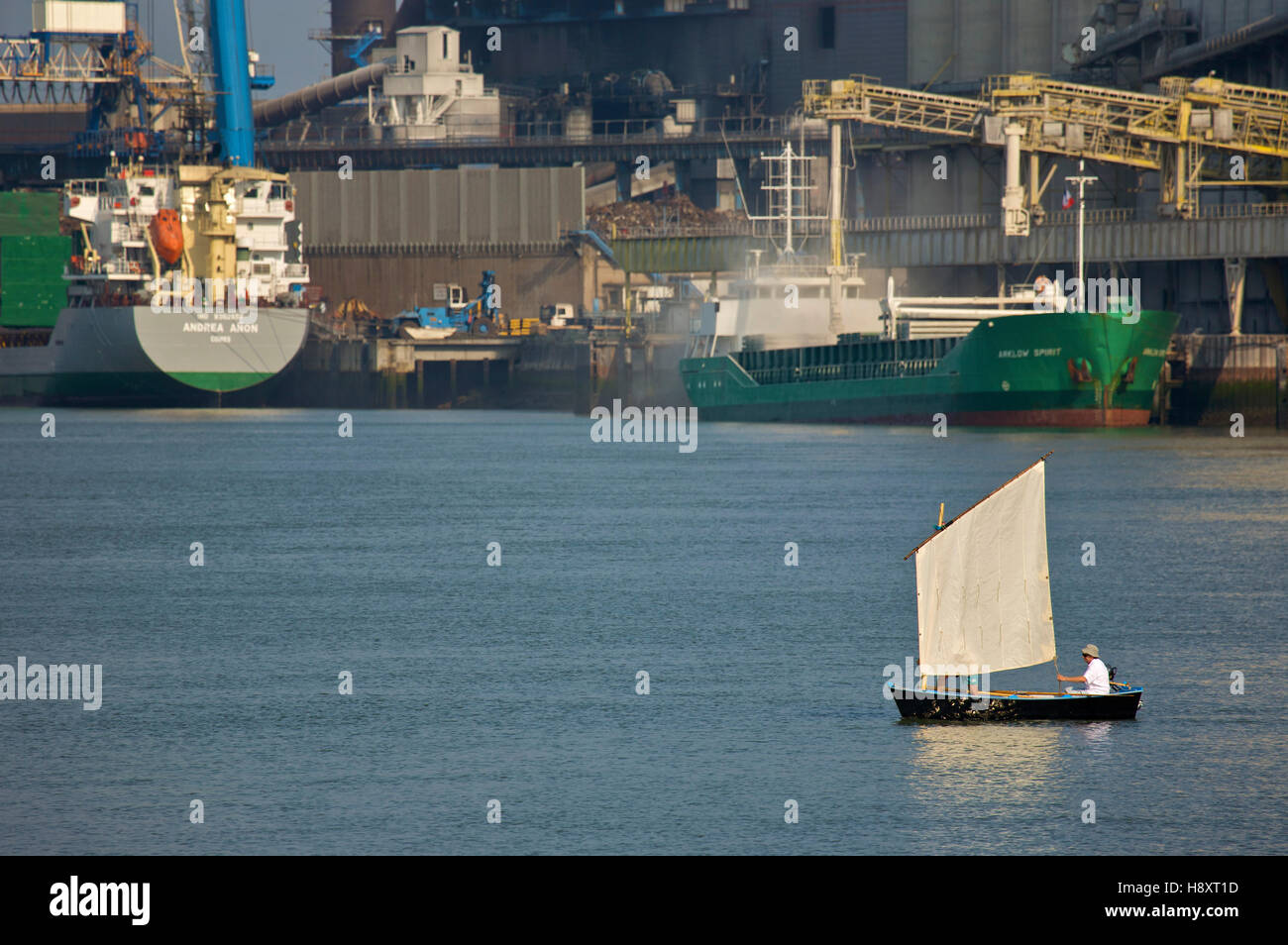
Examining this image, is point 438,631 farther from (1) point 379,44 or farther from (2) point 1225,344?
(1) point 379,44

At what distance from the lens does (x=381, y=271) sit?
468 ft

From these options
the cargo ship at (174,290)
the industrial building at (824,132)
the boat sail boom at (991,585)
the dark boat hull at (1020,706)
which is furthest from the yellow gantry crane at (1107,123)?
the dark boat hull at (1020,706)

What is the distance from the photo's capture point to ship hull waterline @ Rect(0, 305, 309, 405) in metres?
121

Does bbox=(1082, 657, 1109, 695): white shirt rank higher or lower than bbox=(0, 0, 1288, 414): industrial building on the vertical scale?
lower

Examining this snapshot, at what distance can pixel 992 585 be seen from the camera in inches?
1166

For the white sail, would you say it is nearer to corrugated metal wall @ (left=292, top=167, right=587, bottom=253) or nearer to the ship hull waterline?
the ship hull waterline

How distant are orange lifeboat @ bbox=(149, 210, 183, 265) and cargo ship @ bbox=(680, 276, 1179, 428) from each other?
121 feet

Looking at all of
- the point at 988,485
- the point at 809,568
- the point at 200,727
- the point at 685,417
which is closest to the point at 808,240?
the point at 685,417

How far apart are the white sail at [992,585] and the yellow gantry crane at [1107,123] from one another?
66817 millimetres

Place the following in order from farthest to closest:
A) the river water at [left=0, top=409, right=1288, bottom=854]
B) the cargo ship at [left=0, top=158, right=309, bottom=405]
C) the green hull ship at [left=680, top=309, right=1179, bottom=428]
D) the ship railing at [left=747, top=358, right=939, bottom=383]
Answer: the cargo ship at [left=0, top=158, right=309, bottom=405] → the ship railing at [left=747, top=358, right=939, bottom=383] → the green hull ship at [left=680, top=309, right=1179, bottom=428] → the river water at [left=0, top=409, right=1288, bottom=854]

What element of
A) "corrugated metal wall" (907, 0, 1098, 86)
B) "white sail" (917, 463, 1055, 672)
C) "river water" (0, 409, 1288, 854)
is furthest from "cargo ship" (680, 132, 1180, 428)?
"white sail" (917, 463, 1055, 672)

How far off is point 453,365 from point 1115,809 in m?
113

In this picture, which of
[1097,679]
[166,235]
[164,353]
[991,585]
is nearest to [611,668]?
[991,585]

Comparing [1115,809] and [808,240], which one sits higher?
[808,240]
